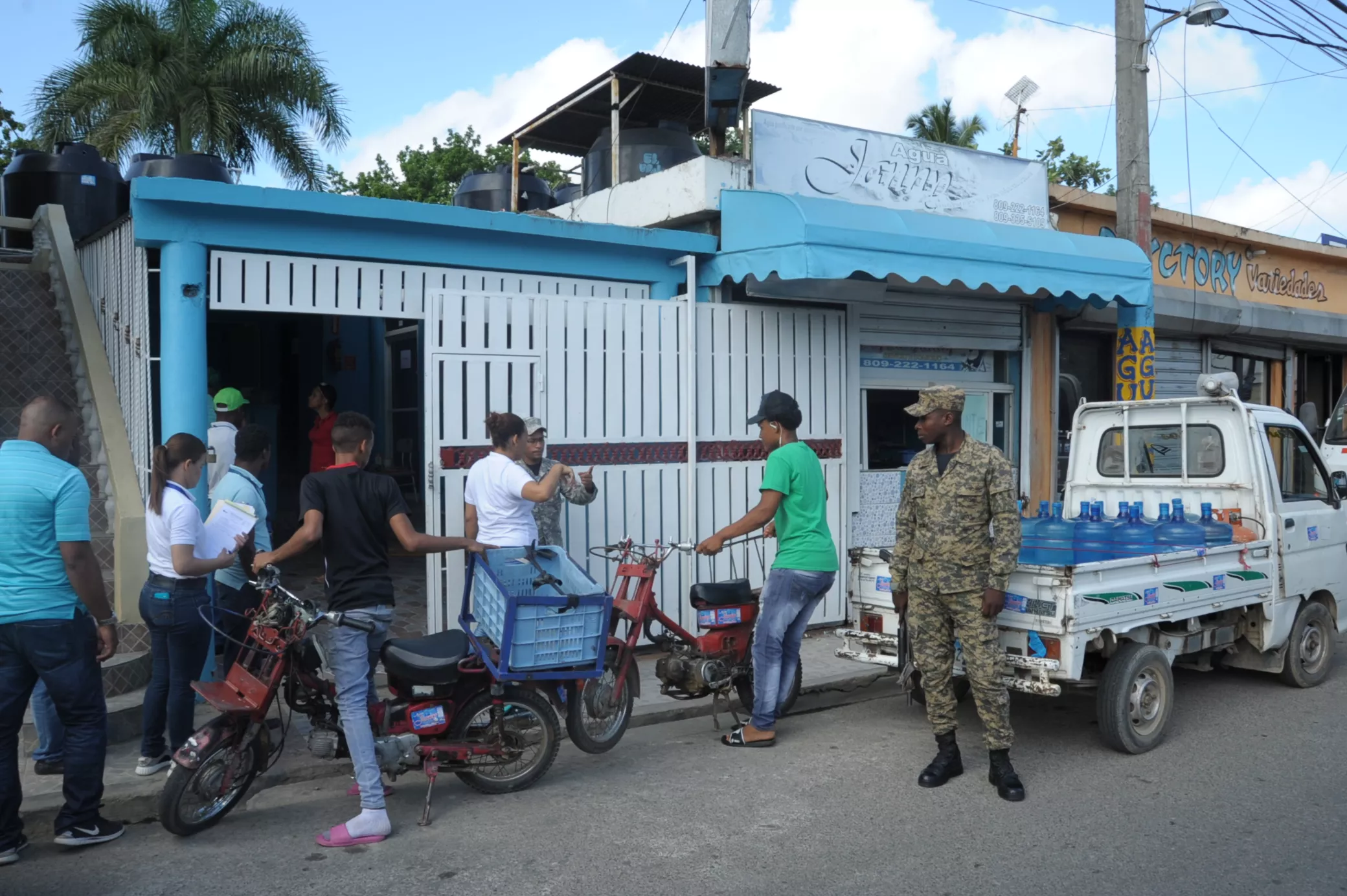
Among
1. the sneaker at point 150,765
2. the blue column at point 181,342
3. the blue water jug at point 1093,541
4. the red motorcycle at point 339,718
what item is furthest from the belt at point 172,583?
the blue water jug at point 1093,541

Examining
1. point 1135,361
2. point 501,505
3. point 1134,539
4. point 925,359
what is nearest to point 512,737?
point 501,505

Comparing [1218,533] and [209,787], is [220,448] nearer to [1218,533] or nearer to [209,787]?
[209,787]

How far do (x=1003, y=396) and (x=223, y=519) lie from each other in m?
8.25

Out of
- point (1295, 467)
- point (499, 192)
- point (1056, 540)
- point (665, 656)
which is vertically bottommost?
point (665, 656)

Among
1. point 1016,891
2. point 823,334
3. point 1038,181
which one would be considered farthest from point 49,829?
point 1038,181

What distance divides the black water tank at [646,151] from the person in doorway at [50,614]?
6.35 meters

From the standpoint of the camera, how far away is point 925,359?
10047mm

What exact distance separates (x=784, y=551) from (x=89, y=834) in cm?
353

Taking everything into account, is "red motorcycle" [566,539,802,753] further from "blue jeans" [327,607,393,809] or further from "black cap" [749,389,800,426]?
"blue jeans" [327,607,393,809]

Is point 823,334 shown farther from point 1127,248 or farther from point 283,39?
point 283,39

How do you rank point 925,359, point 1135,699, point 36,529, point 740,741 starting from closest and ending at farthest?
point 36,529, point 1135,699, point 740,741, point 925,359

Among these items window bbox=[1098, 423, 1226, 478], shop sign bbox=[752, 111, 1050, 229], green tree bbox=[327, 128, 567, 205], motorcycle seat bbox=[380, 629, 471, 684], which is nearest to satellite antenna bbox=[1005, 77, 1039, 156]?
shop sign bbox=[752, 111, 1050, 229]

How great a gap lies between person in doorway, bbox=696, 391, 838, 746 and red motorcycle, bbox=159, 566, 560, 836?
130 cm

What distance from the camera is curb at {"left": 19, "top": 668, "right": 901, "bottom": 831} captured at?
465 cm
